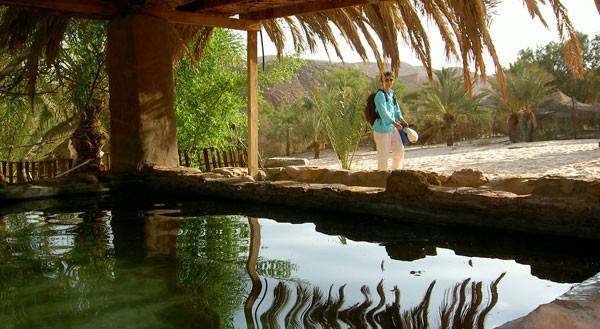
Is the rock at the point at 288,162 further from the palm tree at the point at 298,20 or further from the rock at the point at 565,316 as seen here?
the rock at the point at 565,316

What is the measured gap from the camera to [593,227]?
8.36 feet

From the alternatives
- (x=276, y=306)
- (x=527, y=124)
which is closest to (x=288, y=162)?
(x=527, y=124)

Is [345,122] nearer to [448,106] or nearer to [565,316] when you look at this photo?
[565,316]

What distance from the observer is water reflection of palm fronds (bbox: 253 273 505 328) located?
1.69 metres

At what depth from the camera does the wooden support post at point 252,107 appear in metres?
6.14

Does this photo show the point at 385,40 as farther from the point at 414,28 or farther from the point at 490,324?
the point at 490,324

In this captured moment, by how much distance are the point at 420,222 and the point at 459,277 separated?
1.01 metres

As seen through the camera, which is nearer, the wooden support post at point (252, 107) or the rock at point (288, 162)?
the wooden support post at point (252, 107)

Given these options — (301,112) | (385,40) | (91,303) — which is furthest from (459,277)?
(301,112)

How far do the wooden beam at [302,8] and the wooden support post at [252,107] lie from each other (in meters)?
0.22

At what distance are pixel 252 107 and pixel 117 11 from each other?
174 cm

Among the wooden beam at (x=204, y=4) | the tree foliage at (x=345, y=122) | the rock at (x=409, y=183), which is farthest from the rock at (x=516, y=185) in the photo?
the tree foliage at (x=345, y=122)

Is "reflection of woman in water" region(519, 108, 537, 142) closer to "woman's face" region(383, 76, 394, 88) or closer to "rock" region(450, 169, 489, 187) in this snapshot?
"woman's face" region(383, 76, 394, 88)

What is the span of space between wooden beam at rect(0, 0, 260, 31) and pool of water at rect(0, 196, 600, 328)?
2433mm
